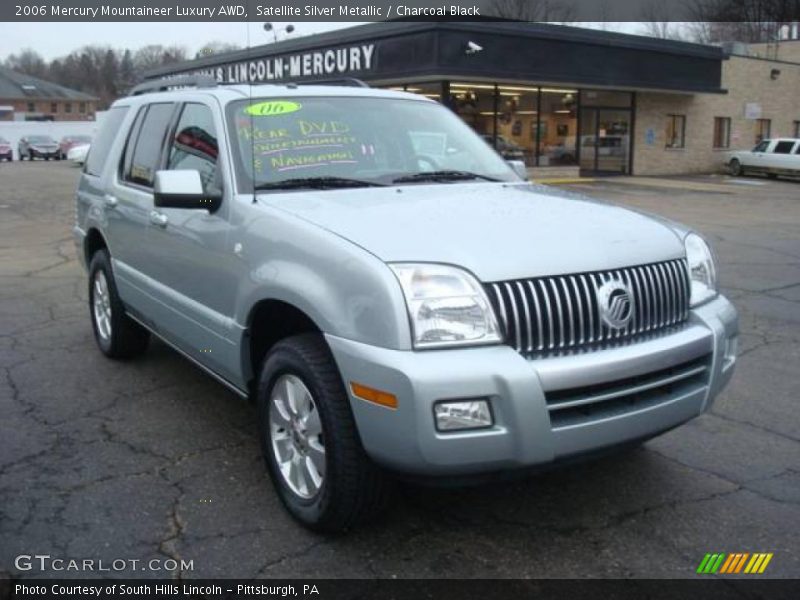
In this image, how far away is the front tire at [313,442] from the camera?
9.88ft

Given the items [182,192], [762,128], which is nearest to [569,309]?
[182,192]

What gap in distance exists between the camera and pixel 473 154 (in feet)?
15.3

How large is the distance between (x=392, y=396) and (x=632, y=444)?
1.03 meters

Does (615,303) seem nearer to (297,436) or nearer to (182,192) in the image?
(297,436)

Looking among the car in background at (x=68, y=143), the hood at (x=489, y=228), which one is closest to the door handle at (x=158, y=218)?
the hood at (x=489, y=228)

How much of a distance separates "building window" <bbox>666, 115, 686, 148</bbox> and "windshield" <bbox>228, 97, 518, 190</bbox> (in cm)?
2877

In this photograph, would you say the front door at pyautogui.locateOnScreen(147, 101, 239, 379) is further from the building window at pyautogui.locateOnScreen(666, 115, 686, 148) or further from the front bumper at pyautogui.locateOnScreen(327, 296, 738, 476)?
the building window at pyautogui.locateOnScreen(666, 115, 686, 148)

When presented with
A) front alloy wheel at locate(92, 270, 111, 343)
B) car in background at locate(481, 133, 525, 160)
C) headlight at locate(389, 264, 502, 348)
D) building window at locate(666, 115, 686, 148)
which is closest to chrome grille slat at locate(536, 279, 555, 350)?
Answer: headlight at locate(389, 264, 502, 348)

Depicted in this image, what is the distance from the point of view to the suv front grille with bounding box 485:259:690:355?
288cm

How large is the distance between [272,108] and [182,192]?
74 cm

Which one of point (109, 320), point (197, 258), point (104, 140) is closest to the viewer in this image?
point (197, 258)

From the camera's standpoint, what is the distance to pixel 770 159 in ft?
98.5

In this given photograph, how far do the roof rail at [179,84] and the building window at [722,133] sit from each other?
102 ft

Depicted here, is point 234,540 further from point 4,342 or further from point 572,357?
point 4,342
